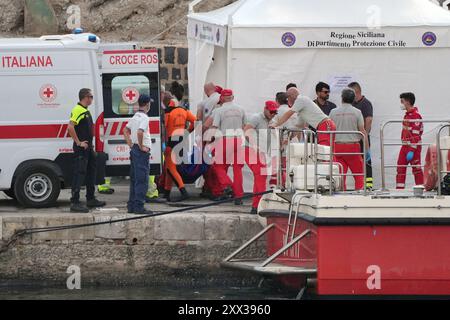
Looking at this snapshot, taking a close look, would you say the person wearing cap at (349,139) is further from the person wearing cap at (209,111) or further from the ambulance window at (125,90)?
the ambulance window at (125,90)

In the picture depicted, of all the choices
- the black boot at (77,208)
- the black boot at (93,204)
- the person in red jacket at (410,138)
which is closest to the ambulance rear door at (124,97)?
the black boot at (93,204)

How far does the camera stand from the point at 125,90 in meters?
16.7

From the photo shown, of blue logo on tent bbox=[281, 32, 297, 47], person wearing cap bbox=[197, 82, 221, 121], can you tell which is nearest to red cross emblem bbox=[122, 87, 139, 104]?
person wearing cap bbox=[197, 82, 221, 121]

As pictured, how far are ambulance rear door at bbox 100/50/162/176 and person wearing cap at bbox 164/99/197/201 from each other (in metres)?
0.42

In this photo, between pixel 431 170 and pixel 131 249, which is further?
pixel 131 249

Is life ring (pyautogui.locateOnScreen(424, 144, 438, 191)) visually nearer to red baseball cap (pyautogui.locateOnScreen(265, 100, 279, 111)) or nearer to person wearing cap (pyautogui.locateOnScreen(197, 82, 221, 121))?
red baseball cap (pyautogui.locateOnScreen(265, 100, 279, 111))

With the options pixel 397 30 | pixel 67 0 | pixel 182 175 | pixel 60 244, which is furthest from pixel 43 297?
pixel 67 0

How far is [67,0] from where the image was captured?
26.4 m

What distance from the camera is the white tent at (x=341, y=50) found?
17422 mm

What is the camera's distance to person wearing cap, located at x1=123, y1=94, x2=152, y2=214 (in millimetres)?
15078

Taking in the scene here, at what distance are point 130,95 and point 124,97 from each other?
3.5 inches

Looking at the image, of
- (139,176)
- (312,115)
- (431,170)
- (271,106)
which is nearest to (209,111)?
(271,106)

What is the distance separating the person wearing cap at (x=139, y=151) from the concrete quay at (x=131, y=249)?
0.36 m

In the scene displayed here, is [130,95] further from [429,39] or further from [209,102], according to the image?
[429,39]
